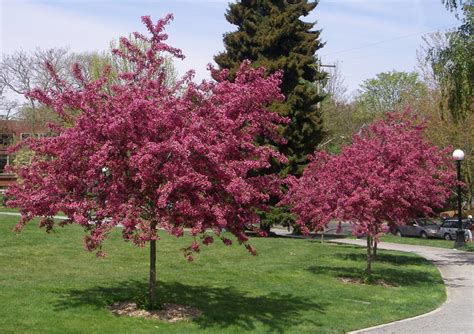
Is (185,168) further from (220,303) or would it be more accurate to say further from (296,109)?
(296,109)

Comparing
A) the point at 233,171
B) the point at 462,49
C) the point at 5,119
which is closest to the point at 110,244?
the point at 233,171

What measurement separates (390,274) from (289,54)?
17.7 metres

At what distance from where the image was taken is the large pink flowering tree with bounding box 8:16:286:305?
26.4 ft

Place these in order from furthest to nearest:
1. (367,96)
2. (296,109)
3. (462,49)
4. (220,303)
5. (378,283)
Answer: (367,96) → (296,109) → (462,49) → (378,283) → (220,303)

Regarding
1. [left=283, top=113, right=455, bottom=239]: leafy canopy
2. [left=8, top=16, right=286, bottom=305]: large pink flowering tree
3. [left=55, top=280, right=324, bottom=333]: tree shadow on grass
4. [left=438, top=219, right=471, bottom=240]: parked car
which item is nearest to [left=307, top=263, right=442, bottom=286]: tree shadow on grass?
[left=283, top=113, right=455, bottom=239]: leafy canopy

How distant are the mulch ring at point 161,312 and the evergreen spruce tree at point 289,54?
68.7 feet

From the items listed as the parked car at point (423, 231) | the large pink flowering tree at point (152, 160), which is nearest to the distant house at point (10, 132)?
the parked car at point (423, 231)

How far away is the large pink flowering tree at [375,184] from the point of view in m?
13.2

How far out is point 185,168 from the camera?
8.02 meters

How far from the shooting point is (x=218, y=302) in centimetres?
1040

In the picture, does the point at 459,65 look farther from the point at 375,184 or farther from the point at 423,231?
the point at 423,231

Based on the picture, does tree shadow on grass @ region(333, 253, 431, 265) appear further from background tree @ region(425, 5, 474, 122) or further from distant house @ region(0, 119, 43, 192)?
distant house @ region(0, 119, 43, 192)

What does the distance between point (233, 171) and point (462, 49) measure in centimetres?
1468

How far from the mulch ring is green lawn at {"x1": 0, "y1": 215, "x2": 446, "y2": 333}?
228 mm
